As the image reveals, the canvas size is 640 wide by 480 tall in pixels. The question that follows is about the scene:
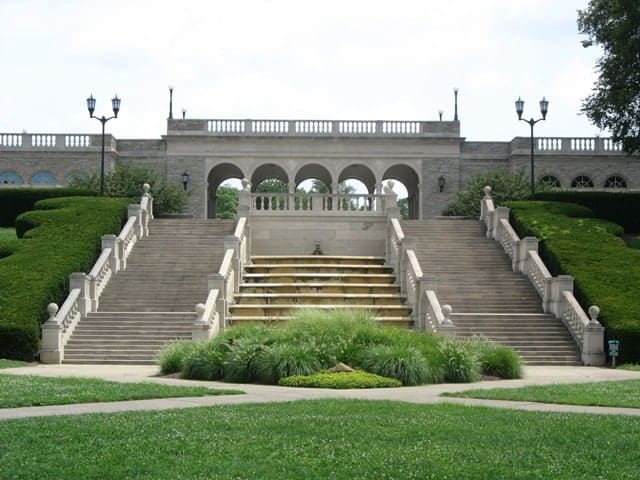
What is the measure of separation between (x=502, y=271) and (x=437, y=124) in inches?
1005

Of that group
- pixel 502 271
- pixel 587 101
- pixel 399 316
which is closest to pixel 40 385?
pixel 399 316

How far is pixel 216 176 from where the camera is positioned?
60188 millimetres

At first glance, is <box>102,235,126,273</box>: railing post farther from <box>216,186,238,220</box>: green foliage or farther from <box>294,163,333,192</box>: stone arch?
<box>216,186,238,220</box>: green foliage

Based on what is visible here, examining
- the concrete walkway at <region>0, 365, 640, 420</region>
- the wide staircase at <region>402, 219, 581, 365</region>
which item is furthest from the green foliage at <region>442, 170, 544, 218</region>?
the concrete walkway at <region>0, 365, 640, 420</region>

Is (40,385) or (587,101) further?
(587,101)

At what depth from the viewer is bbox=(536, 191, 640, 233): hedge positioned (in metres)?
43.5

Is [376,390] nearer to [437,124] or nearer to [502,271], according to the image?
[502,271]

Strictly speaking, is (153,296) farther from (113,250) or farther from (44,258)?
(44,258)

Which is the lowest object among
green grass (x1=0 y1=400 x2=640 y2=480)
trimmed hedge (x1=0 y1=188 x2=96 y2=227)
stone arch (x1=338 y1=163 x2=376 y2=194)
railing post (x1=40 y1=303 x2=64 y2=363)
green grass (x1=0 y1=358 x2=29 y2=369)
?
green grass (x1=0 y1=358 x2=29 y2=369)

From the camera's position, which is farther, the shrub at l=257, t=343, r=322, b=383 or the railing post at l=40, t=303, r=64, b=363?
the railing post at l=40, t=303, r=64, b=363

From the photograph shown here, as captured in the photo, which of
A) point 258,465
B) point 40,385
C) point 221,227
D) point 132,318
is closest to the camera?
point 258,465

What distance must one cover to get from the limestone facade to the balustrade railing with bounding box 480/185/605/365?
18.3 m

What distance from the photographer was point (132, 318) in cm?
2709

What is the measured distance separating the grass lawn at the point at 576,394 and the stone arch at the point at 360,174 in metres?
40.5
